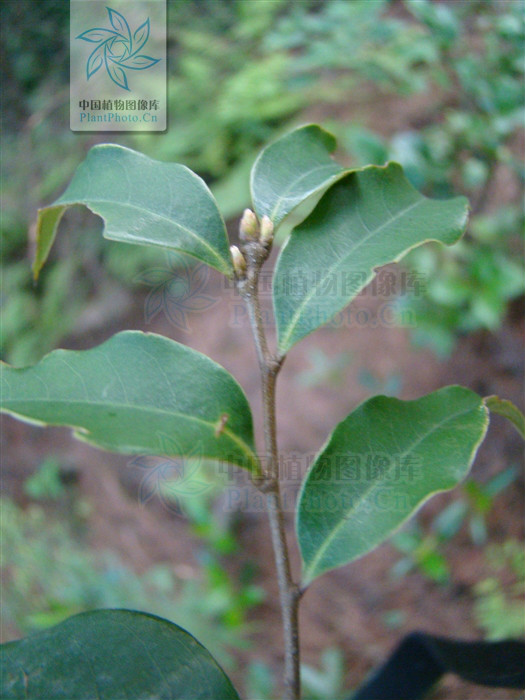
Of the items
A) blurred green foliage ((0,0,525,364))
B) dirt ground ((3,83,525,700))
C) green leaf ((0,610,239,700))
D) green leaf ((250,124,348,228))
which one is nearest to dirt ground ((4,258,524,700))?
dirt ground ((3,83,525,700))

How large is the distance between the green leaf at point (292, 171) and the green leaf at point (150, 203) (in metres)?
0.05

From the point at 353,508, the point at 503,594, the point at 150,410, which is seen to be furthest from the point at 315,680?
the point at 150,410

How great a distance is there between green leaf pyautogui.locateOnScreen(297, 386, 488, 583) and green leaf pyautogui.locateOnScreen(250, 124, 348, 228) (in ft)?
0.68

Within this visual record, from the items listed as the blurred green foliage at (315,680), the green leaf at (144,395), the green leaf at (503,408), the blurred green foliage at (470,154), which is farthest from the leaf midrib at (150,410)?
→ the blurred green foliage at (315,680)

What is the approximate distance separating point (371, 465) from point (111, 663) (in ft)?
0.94

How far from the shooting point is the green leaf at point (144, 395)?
1.47ft

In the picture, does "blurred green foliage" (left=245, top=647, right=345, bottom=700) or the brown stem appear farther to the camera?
"blurred green foliage" (left=245, top=647, right=345, bottom=700)

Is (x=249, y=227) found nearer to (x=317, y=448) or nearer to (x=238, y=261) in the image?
(x=238, y=261)

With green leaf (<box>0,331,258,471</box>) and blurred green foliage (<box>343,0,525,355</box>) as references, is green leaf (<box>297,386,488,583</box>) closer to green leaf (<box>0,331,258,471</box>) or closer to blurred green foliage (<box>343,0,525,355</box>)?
green leaf (<box>0,331,258,471</box>)

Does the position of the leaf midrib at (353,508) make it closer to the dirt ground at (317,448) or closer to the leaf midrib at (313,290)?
the leaf midrib at (313,290)

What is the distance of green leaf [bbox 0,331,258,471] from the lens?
45cm

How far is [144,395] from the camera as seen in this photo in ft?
1.55

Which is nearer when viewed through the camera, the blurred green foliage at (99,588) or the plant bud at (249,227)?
the plant bud at (249,227)

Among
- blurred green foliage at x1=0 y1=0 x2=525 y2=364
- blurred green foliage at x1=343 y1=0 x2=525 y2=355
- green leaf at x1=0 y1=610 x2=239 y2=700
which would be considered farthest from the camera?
blurred green foliage at x1=0 y1=0 x2=525 y2=364
